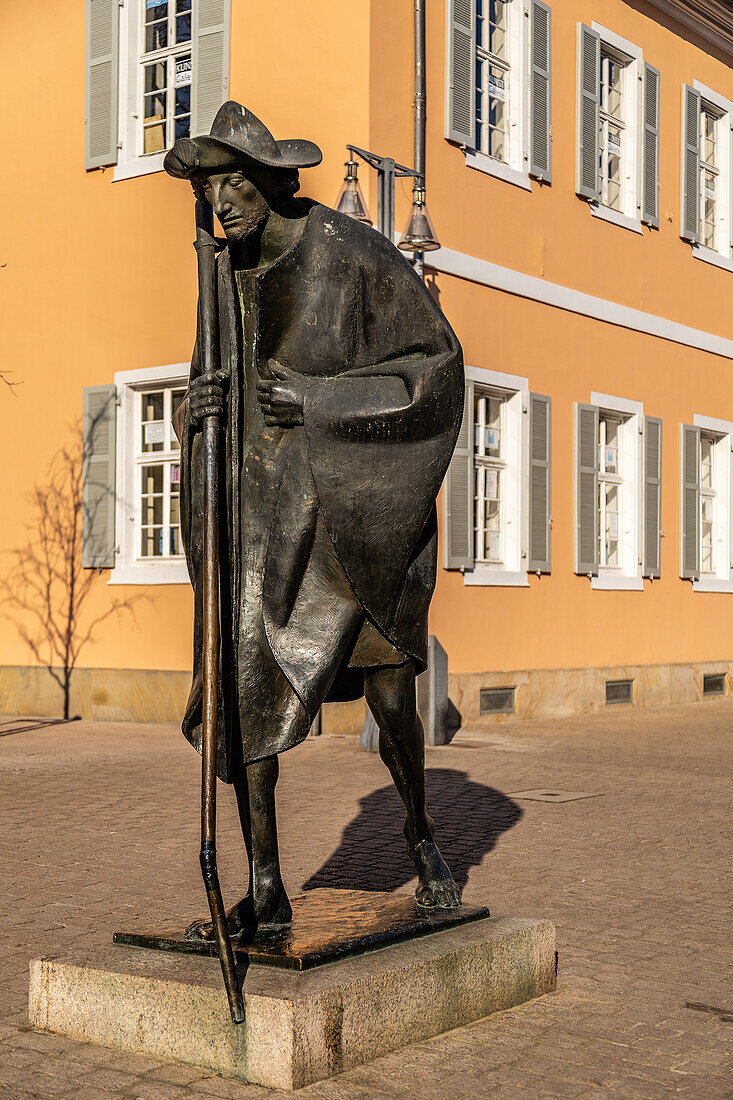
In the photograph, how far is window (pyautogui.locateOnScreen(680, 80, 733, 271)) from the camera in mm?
17719

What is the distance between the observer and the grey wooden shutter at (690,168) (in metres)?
17.6

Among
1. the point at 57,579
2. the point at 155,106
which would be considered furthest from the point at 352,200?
the point at 57,579

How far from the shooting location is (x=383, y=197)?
11.8 m

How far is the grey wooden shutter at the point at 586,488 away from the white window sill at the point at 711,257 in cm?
339

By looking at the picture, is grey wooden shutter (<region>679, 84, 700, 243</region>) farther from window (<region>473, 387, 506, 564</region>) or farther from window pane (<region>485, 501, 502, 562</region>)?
window pane (<region>485, 501, 502, 562</region>)

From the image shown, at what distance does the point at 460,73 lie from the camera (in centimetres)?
1374

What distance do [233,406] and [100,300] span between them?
1062cm

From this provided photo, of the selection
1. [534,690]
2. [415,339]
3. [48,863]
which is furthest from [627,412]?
[415,339]

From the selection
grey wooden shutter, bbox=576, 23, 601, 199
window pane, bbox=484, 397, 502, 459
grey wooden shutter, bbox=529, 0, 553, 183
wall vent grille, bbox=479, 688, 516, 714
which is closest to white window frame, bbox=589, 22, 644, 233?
grey wooden shutter, bbox=576, 23, 601, 199

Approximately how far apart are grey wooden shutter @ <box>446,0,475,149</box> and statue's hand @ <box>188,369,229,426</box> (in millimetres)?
10215

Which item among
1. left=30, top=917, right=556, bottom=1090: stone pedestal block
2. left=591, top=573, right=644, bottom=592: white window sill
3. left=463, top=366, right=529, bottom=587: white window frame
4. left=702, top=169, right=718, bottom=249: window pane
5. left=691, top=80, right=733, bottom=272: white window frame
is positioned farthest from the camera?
left=691, top=80, right=733, bottom=272: white window frame

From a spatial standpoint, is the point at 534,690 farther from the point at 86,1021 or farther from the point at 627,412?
the point at 86,1021

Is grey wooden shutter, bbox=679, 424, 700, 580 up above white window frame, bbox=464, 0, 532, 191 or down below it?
below

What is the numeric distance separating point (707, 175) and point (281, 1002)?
663 inches
